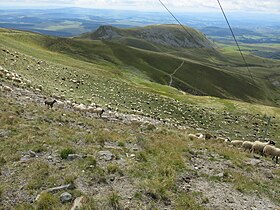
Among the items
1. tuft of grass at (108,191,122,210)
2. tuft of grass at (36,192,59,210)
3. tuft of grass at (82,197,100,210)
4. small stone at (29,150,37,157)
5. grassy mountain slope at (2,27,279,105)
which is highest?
small stone at (29,150,37,157)

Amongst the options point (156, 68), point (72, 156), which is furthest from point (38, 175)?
point (156, 68)

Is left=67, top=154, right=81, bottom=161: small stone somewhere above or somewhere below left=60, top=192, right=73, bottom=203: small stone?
above

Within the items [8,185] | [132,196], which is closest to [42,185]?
[8,185]

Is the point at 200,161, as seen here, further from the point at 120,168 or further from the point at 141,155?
the point at 120,168

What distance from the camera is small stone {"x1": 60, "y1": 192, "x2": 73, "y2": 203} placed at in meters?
11.5

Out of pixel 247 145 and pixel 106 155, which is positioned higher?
pixel 106 155

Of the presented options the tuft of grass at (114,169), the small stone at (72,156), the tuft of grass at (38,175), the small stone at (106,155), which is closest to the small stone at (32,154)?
the tuft of grass at (38,175)

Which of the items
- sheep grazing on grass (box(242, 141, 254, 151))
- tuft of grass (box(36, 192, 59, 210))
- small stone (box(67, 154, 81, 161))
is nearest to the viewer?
tuft of grass (box(36, 192, 59, 210))

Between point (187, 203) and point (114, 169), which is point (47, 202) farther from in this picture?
point (187, 203)

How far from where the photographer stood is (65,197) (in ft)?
38.0

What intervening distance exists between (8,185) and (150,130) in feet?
48.0

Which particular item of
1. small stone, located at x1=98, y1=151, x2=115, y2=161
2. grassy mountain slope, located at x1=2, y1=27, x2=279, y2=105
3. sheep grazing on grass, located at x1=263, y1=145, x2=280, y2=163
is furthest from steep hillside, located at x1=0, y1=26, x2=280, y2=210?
grassy mountain slope, located at x1=2, y1=27, x2=279, y2=105

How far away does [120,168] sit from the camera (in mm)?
14508

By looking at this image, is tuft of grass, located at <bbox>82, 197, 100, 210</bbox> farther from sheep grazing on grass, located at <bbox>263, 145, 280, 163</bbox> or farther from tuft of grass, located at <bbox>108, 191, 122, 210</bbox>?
sheep grazing on grass, located at <bbox>263, 145, 280, 163</bbox>
